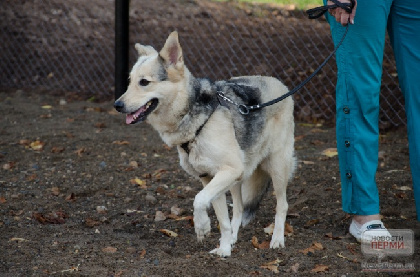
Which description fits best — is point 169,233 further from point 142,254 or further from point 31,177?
point 31,177

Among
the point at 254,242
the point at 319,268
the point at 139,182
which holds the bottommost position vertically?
the point at 139,182

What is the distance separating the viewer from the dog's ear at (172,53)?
379 centimetres

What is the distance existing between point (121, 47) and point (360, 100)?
425cm

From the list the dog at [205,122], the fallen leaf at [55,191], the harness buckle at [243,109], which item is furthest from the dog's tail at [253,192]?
the fallen leaf at [55,191]

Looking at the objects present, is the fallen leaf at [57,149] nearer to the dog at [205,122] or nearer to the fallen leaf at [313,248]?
the dog at [205,122]

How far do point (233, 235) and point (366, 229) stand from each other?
0.84 m

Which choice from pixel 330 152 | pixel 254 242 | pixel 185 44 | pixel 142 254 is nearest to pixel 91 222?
pixel 142 254

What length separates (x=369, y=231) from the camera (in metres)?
Answer: 4.00

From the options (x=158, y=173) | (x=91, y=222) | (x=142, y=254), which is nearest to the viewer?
(x=142, y=254)

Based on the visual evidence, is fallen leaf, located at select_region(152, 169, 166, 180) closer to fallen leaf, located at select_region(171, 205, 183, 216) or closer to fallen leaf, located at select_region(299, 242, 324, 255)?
fallen leaf, located at select_region(171, 205, 183, 216)

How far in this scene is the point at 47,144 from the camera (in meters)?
6.48

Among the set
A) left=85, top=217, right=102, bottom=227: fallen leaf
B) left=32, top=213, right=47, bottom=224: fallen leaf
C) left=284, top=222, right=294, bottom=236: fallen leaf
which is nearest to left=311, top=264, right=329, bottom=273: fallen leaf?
left=284, top=222, right=294, bottom=236: fallen leaf

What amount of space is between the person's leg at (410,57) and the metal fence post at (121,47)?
4175mm

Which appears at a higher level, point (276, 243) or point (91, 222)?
point (276, 243)
